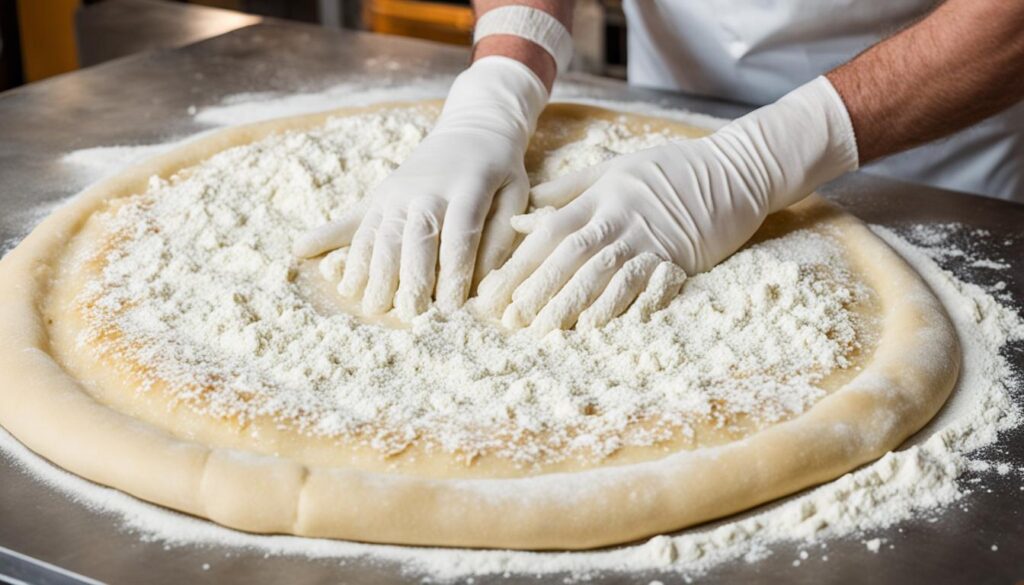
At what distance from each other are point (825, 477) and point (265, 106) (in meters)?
1.57

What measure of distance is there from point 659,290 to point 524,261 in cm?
19

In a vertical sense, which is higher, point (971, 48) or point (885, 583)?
point (971, 48)


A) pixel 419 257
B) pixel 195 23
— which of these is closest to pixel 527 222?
pixel 419 257

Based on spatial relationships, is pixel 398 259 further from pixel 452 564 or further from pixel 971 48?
pixel 971 48

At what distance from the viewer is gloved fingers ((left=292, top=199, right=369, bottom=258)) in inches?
67.2

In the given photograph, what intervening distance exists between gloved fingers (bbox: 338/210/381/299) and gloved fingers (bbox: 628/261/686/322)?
386mm

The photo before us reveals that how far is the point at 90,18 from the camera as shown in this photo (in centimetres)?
316

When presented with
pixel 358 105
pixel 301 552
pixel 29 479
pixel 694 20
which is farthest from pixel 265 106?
pixel 301 552

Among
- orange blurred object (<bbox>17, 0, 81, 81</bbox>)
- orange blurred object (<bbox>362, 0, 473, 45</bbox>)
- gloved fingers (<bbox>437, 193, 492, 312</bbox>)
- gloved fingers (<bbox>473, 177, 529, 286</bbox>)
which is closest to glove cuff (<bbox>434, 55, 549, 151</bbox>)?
gloved fingers (<bbox>473, 177, 529, 286</bbox>)

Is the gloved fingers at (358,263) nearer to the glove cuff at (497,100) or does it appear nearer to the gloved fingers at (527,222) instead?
the gloved fingers at (527,222)

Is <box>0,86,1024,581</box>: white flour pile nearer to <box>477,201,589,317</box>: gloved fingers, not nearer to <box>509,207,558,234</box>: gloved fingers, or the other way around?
<box>477,201,589,317</box>: gloved fingers

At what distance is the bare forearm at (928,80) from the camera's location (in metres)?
1.85

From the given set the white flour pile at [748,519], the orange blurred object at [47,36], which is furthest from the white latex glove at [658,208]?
the orange blurred object at [47,36]

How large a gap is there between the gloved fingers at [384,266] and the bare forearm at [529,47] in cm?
64
